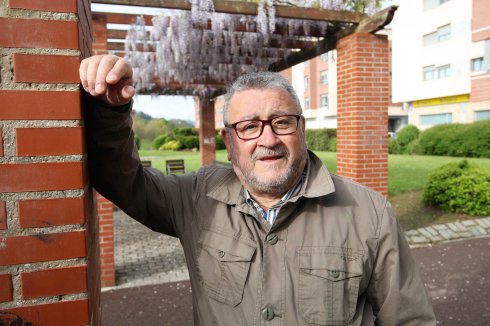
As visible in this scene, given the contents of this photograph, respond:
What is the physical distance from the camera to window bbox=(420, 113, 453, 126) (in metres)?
34.5

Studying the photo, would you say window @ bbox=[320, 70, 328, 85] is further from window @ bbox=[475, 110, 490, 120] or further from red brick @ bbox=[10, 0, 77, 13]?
red brick @ bbox=[10, 0, 77, 13]

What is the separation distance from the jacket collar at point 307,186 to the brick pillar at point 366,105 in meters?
4.59

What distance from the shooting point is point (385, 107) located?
21.3ft

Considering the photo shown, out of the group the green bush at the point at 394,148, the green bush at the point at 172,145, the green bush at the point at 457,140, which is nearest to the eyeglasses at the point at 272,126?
the green bush at the point at 457,140

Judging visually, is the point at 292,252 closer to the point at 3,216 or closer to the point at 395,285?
the point at 395,285

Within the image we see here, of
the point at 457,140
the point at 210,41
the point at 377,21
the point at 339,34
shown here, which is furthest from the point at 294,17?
the point at 457,140

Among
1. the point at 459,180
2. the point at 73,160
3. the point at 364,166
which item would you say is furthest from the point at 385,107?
the point at 73,160

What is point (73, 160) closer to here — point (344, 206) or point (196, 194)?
point (196, 194)

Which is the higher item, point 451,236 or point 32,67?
point 32,67

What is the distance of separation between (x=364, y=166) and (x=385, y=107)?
0.97 metres

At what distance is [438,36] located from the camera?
35.1 metres

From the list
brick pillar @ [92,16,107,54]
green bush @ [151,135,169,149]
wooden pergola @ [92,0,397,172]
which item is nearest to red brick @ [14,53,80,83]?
wooden pergola @ [92,0,397,172]

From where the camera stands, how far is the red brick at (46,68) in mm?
1172

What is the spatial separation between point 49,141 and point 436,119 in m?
38.8
